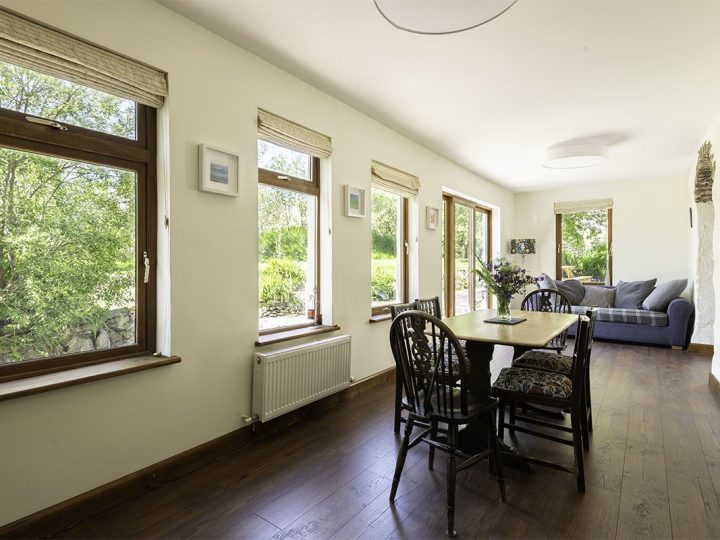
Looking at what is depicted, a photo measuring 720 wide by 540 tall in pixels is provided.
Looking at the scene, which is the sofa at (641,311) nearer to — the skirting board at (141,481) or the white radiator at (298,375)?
the white radiator at (298,375)

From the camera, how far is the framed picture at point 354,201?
334cm

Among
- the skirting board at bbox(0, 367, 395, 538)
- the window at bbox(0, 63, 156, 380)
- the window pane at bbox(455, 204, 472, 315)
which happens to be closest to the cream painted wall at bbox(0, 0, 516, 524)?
the skirting board at bbox(0, 367, 395, 538)

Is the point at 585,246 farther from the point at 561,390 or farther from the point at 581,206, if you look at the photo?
the point at 561,390

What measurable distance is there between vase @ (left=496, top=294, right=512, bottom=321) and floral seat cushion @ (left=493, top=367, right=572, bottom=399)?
609 mm

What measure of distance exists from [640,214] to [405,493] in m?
6.60

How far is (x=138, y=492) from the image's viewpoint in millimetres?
1987

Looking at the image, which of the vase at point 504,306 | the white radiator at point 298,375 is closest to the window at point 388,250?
the white radiator at point 298,375

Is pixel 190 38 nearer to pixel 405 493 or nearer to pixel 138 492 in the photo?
pixel 138 492

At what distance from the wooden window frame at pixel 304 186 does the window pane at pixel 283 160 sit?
0.03 metres

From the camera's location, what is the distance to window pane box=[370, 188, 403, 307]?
3.94 meters

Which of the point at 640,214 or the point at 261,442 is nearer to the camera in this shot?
the point at 261,442

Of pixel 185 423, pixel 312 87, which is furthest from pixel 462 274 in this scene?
pixel 185 423

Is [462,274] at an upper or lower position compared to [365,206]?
lower

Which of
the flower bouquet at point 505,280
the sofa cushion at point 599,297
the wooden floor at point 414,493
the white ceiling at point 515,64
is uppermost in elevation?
the white ceiling at point 515,64
